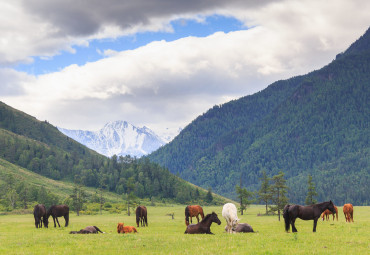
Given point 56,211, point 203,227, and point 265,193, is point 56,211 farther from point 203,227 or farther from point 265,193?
point 265,193

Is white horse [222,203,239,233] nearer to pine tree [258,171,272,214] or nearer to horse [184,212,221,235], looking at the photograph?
horse [184,212,221,235]

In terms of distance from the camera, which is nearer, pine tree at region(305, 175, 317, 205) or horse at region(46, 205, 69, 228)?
horse at region(46, 205, 69, 228)

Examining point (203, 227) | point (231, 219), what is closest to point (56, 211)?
point (203, 227)

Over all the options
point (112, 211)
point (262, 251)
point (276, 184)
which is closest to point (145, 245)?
point (262, 251)

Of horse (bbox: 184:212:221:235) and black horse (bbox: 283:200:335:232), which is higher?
black horse (bbox: 283:200:335:232)

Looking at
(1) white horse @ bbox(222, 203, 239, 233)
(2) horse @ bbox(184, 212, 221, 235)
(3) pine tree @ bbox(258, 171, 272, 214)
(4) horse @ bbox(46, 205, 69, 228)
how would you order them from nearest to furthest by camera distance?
1. (2) horse @ bbox(184, 212, 221, 235)
2. (1) white horse @ bbox(222, 203, 239, 233)
3. (4) horse @ bbox(46, 205, 69, 228)
4. (3) pine tree @ bbox(258, 171, 272, 214)

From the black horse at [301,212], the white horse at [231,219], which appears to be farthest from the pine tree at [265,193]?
the black horse at [301,212]

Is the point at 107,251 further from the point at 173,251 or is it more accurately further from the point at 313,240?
the point at 313,240

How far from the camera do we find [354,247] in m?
22.9

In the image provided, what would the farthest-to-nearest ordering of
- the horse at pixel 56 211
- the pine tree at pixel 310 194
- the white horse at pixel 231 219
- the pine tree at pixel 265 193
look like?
the pine tree at pixel 265 193, the pine tree at pixel 310 194, the horse at pixel 56 211, the white horse at pixel 231 219

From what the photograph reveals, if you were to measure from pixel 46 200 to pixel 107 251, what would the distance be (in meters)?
149

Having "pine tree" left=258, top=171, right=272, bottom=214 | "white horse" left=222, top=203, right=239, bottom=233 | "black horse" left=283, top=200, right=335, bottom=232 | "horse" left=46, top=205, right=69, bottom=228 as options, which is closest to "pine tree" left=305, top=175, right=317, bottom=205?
"pine tree" left=258, top=171, right=272, bottom=214

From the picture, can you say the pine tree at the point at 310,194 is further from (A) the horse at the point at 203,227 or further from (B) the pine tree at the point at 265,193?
(A) the horse at the point at 203,227

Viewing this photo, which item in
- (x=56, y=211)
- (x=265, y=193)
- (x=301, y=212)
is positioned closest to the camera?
(x=301, y=212)
